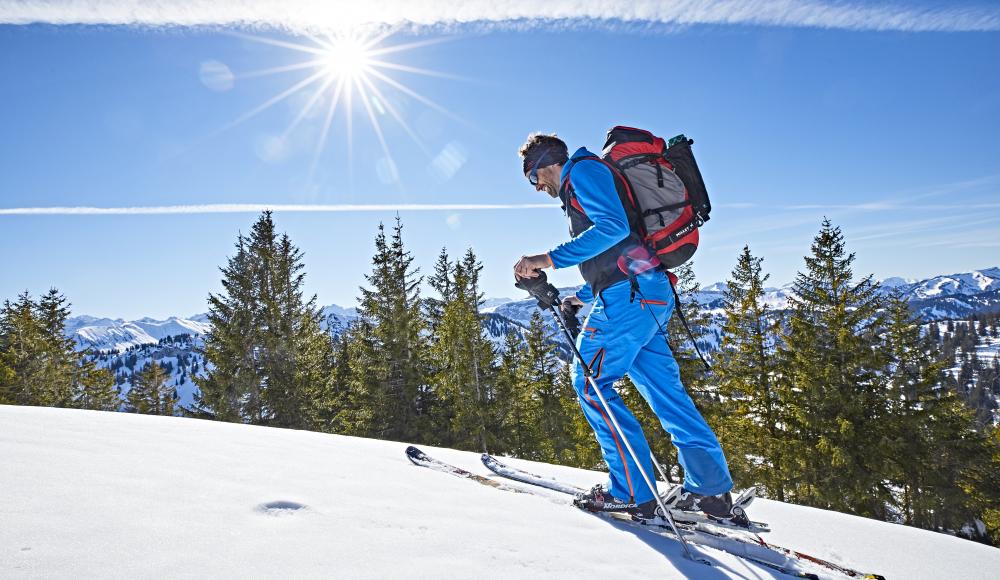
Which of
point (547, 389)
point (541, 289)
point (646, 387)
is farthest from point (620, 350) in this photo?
point (547, 389)

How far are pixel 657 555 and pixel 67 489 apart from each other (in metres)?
2.63

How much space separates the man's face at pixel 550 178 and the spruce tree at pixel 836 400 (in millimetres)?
18740

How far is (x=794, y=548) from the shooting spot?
274cm

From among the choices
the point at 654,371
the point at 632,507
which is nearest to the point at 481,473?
the point at 632,507

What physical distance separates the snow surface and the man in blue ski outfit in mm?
395

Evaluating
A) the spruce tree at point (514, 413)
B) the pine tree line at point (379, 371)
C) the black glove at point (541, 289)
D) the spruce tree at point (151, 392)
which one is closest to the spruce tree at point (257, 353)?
the pine tree line at point (379, 371)

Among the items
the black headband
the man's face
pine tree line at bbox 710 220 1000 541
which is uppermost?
the black headband

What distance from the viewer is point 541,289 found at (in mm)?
3395

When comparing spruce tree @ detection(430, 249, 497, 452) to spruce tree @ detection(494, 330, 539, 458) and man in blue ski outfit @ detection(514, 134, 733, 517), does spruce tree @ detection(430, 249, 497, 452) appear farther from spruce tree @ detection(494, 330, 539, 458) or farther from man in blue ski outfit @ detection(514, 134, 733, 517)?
man in blue ski outfit @ detection(514, 134, 733, 517)

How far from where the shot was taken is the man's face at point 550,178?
332 centimetres

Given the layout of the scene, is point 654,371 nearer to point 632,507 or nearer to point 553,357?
point 632,507

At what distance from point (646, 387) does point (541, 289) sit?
983 mm

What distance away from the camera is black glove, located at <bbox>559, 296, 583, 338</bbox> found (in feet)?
12.0

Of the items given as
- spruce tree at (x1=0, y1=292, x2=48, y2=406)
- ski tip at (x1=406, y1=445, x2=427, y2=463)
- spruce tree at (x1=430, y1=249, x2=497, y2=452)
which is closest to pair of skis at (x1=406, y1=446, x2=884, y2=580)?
ski tip at (x1=406, y1=445, x2=427, y2=463)
